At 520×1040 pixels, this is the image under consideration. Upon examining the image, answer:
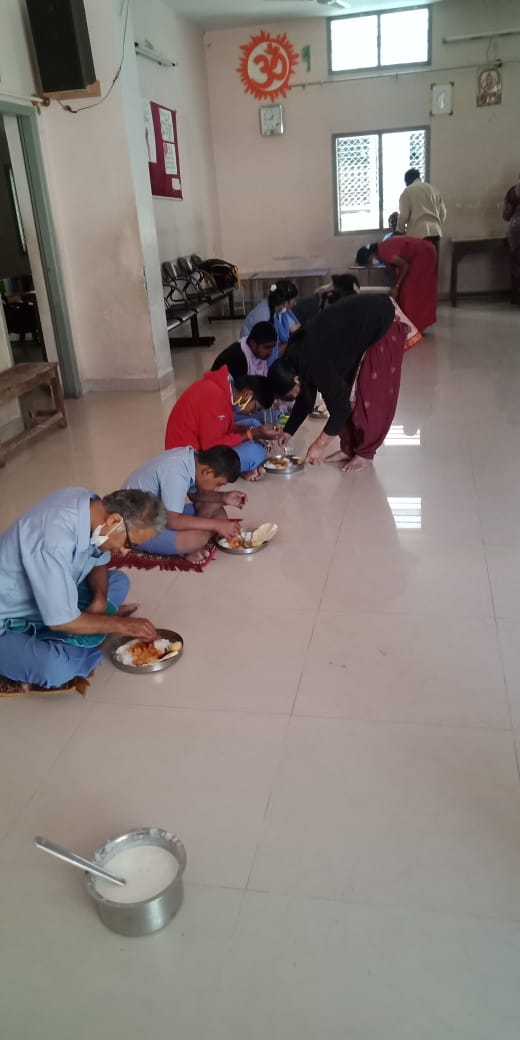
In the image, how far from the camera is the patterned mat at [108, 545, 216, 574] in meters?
2.74

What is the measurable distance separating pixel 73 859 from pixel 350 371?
2.70m

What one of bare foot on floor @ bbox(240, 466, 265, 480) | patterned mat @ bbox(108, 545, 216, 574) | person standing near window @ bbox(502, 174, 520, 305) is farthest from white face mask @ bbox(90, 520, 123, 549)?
person standing near window @ bbox(502, 174, 520, 305)

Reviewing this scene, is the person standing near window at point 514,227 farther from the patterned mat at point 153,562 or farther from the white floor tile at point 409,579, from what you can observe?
the patterned mat at point 153,562

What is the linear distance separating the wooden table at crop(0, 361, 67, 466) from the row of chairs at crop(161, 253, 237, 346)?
85.5 inches

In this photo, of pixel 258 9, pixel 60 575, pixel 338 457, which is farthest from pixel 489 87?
pixel 60 575

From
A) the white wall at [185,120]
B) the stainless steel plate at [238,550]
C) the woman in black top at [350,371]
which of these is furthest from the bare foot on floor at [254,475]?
the white wall at [185,120]

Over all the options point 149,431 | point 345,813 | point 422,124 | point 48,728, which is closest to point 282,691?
point 345,813

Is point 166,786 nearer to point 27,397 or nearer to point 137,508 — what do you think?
point 137,508

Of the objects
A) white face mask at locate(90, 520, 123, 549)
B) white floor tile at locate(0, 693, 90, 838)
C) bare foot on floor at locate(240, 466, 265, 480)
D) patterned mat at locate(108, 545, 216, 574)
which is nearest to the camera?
white floor tile at locate(0, 693, 90, 838)

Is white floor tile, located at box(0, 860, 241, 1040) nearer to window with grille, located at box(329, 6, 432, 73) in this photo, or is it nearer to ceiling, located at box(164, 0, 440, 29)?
ceiling, located at box(164, 0, 440, 29)

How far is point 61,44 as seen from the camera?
4.58 metres

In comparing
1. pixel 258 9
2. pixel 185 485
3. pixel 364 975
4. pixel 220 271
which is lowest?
pixel 364 975

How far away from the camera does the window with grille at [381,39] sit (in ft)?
26.2

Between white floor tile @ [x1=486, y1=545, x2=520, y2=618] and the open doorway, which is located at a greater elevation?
the open doorway
